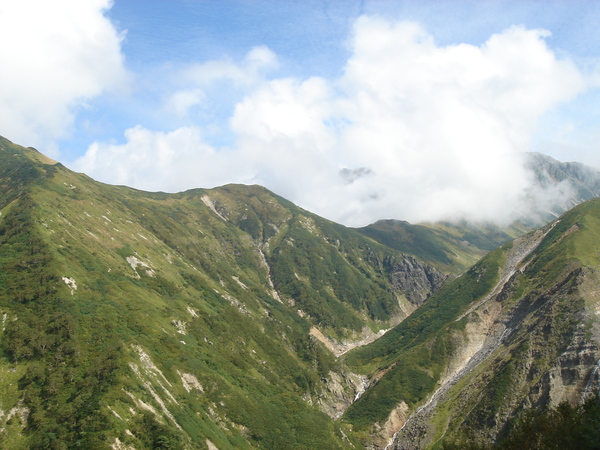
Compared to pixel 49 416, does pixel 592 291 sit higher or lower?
lower

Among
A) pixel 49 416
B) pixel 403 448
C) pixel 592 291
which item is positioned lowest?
pixel 403 448

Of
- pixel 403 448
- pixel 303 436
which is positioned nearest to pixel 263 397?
pixel 303 436

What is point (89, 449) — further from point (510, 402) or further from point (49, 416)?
point (510, 402)

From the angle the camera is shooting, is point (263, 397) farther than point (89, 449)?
Yes

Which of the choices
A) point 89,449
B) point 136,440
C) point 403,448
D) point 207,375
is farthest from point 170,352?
point 403,448

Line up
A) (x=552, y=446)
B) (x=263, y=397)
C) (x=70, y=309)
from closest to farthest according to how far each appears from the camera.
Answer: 1. (x=552, y=446)
2. (x=70, y=309)
3. (x=263, y=397)

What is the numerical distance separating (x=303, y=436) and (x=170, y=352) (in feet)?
228

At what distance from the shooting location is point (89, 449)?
10544cm

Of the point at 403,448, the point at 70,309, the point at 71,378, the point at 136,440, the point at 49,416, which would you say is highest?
the point at 70,309

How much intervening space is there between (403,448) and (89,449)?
143187 millimetres

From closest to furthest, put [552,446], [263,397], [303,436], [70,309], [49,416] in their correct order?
[552,446], [49,416], [70,309], [303,436], [263,397]

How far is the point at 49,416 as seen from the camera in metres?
112

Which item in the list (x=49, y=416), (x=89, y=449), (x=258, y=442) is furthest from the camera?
(x=258, y=442)

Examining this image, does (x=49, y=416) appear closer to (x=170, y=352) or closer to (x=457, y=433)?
(x=170, y=352)
